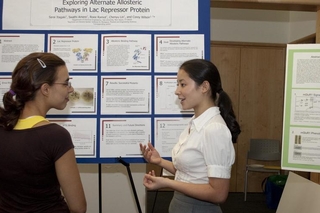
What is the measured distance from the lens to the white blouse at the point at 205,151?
4.80ft

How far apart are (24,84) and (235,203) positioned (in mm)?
4363

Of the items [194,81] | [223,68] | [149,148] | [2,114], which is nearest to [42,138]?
[2,114]

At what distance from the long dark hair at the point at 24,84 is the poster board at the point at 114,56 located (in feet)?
2.87

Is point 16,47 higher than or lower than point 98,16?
lower

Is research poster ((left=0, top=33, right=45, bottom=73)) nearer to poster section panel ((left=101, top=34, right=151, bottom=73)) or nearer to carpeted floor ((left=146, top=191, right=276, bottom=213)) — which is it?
poster section panel ((left=101, top=34, right=151, bottom=73))

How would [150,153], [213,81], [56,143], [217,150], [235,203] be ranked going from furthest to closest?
[235,203] → [150,153] → [213,81] → [217,150] → [56,143]

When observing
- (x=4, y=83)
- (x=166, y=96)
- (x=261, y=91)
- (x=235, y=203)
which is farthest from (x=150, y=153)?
(x=261, y=91)

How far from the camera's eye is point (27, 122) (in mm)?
1313

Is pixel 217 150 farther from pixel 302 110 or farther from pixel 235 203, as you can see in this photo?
pixel 235 203

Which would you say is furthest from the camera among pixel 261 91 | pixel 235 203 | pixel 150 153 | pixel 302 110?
pixel 261 91

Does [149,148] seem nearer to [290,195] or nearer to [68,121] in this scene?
[68,121]

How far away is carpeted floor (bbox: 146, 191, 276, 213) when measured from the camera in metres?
4.69

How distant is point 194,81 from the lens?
162 centimetres

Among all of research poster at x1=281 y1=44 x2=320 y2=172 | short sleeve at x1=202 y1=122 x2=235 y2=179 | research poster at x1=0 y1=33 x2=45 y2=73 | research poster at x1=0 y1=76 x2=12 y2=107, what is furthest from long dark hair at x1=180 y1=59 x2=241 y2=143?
research poster at x1=0 y1=76 x2=12 y2=107
